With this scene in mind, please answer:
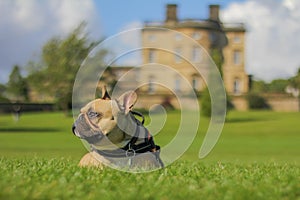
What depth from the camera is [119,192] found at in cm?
638

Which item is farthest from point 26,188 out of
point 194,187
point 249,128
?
point 249,128

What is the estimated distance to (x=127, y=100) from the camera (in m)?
8.47

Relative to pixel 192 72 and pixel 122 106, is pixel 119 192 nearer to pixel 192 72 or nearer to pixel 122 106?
pixel 122 106

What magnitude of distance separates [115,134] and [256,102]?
96.9 m

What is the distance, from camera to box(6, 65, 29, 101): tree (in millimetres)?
109688

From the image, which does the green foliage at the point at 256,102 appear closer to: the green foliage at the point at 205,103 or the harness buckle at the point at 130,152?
the green foliage at the point at 205,103

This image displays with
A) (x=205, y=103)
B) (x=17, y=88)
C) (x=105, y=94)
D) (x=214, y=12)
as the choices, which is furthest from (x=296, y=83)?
(x=105, y=94)

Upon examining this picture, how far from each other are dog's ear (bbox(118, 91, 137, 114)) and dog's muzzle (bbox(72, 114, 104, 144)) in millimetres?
490

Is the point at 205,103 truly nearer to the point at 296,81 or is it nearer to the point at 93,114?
the point at 296,81

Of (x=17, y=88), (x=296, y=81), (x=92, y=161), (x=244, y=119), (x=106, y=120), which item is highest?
(x=296, y=81)

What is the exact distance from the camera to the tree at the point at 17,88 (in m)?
110

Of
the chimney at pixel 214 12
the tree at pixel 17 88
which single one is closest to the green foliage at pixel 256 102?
the chimney at pixel 214 12

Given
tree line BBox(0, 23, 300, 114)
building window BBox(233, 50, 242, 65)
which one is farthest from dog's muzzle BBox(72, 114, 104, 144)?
building window BBox(233, 50, 242, 65)

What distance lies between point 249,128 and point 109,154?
180ft
